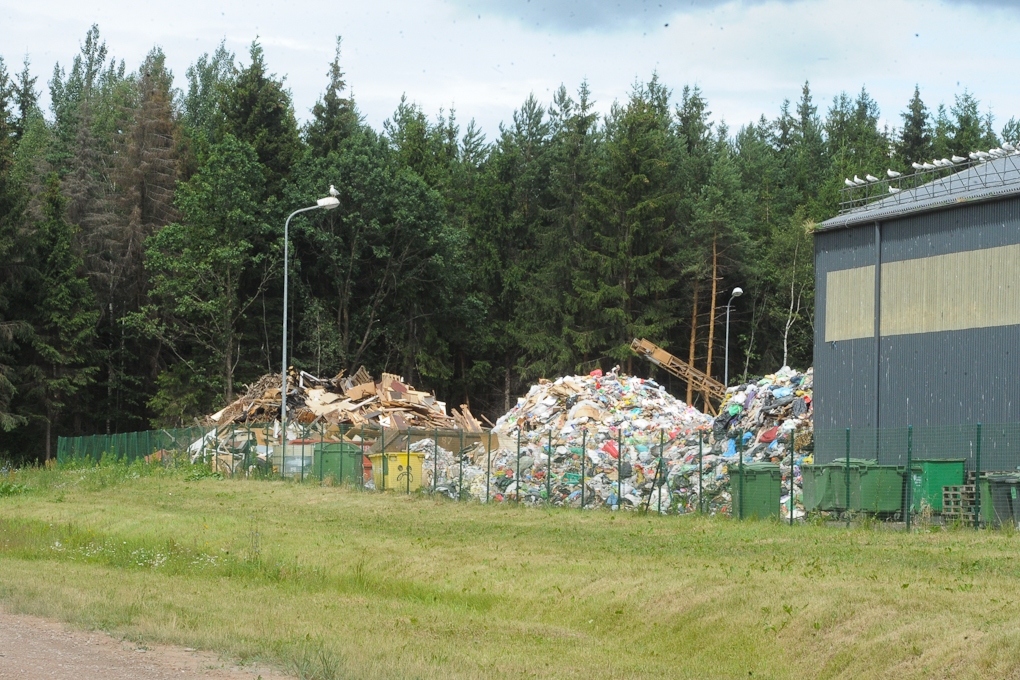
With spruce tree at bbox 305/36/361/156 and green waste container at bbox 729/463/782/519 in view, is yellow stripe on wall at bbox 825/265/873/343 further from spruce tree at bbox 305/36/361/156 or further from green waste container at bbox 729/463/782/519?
spruce tree at bbox 305/36/361/156

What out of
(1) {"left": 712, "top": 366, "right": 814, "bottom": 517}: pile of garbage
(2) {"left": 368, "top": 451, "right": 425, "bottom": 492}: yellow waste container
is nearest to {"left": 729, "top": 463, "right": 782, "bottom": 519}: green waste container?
(1) {"left": 712, "top": 366, "right": 814, "bottom": 517}: pile of garbage

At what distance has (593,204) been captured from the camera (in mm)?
71625

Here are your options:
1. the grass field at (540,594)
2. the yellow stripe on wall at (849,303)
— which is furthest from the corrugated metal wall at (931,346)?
the grass field at (540,594)

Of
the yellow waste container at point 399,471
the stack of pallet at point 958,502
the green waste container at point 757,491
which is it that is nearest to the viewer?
the stack of pallet at point 958,502

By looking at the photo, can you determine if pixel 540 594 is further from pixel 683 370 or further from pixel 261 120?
pixel 261 120

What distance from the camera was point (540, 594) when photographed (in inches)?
670

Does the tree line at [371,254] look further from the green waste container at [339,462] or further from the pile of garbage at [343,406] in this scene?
the green waste container at [339,462]

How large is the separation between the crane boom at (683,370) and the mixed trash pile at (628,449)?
1220 cm

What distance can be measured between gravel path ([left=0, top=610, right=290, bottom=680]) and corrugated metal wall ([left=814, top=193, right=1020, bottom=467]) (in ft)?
66.7

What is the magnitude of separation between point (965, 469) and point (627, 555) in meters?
9.07

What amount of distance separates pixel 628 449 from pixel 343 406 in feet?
59.4

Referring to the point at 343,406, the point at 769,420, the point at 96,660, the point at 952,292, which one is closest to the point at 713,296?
the point at 343,406

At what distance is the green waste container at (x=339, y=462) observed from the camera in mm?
37219

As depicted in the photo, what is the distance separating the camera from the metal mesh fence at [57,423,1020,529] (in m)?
24.4
